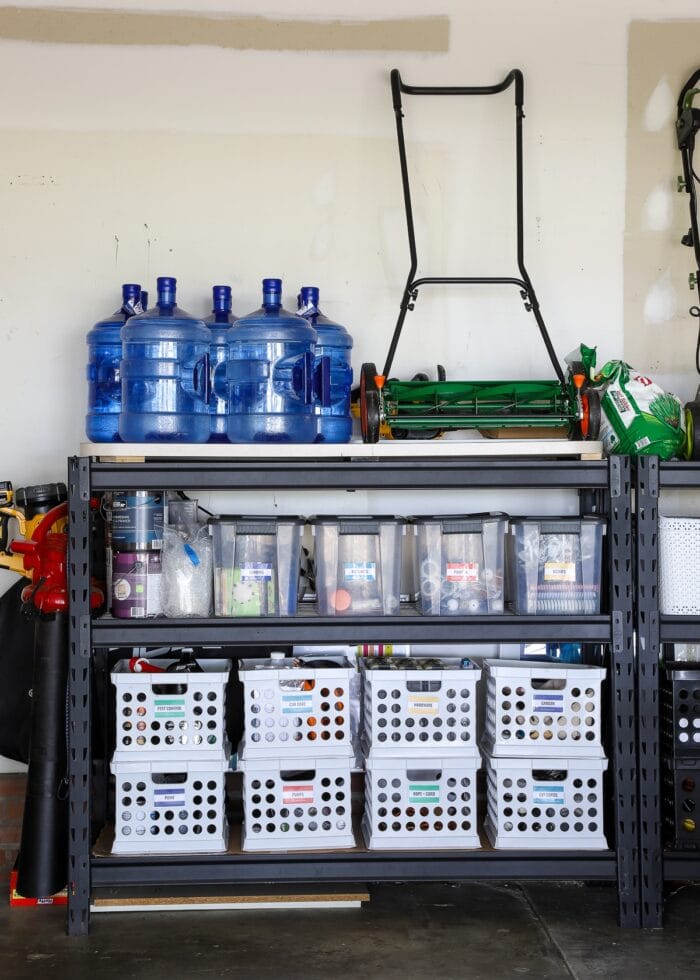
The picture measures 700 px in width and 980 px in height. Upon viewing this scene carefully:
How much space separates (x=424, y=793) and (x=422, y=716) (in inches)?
9.0

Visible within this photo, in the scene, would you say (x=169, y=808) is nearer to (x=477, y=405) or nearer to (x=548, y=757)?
(x=548, y=757)

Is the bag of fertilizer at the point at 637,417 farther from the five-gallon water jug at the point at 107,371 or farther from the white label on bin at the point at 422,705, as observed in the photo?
the five-gallon water jug at the point at 107,371

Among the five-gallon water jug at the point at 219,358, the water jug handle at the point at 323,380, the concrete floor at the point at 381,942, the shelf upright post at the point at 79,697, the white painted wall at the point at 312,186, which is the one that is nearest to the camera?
the concrete floor at the point at 381,942

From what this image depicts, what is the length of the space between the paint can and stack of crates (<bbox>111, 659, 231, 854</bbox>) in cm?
19

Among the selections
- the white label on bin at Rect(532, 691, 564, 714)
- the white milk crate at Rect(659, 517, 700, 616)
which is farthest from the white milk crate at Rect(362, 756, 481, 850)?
the white milk crate at Rect(659, 517, 700, 616)

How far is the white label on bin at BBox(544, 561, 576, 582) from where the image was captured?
2.98 meters

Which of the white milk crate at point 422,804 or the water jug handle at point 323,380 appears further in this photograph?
the water jug handle at point 323,380

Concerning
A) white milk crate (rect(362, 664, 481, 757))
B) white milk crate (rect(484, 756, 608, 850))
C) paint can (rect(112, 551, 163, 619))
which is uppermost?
paint can (rect(112, 551, 163, 619))

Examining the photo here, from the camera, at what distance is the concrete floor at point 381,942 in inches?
104

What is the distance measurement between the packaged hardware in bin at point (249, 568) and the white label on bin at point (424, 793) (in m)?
0.64

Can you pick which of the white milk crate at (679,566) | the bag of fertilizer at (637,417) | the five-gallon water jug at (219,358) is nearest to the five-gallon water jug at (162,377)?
the five-gallon water jug at (219,358)

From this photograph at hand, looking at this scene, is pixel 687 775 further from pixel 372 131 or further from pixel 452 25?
pixel 452 25

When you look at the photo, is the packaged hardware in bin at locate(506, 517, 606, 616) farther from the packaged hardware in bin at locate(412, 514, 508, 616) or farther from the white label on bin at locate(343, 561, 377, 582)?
the white label on bin at locate(343, 561, 377, 582)

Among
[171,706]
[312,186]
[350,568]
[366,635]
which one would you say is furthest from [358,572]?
[312,186]
